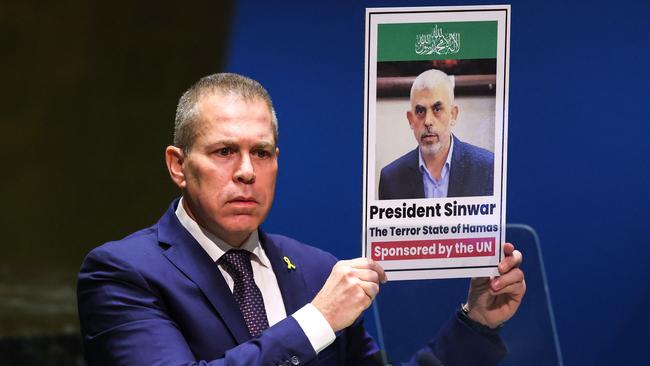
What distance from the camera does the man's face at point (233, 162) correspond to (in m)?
2.44

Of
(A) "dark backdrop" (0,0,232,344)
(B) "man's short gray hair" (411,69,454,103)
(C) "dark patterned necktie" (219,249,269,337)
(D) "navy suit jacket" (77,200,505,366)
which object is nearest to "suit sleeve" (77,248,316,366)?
(D) "navy suit jacket" (77,200,505,366)

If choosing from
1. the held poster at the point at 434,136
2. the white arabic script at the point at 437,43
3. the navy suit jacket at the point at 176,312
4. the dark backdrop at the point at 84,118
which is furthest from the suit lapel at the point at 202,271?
the dark backdrop at the point at 84,118

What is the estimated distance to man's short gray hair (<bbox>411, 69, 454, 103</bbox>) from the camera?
2.43 m

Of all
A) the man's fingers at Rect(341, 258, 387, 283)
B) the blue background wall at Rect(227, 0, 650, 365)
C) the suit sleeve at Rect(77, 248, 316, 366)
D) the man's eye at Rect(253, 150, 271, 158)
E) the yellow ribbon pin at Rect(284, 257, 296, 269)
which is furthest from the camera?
the blue background wall at Rect(227, 0, 650, 365)

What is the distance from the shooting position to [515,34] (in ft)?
11.5

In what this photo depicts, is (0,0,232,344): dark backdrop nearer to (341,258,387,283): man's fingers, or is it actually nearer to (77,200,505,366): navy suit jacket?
(77,200,505,366): navy suit jacket

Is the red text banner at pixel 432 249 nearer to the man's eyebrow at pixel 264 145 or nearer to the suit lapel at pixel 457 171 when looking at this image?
the suit lapel at pixel 457 171

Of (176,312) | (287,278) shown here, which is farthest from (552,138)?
(176,312)

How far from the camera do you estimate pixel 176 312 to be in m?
2.40

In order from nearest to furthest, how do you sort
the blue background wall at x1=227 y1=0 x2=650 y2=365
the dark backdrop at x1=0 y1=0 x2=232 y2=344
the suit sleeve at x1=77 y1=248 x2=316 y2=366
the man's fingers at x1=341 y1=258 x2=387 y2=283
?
the suit sleeve at x1=77 y1=248 x2=316 y2=366, the man's fingers at x1=341 y1=258 x2=387 y2=283, the blue background wall at x1=227 y1=0 x2=650 y2=365, the dark backdrop at x1=0 y1=0 x2=232 y2=344

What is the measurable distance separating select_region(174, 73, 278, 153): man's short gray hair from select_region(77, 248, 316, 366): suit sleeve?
348 mm

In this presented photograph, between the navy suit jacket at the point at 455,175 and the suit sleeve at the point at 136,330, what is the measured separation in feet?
1.34

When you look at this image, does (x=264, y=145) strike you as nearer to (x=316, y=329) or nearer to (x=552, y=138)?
(x=316, y=329)

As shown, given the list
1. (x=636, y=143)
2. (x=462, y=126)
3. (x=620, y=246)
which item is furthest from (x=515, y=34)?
(x=462, y=126)
